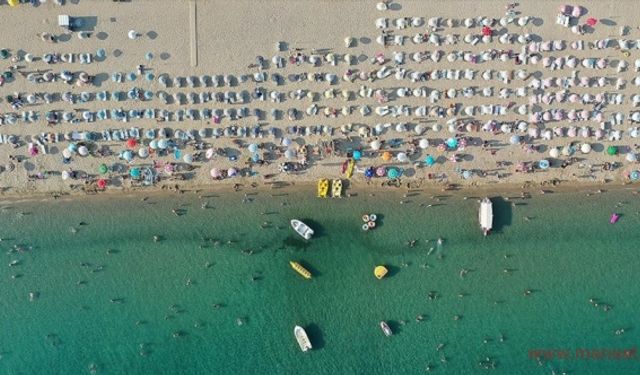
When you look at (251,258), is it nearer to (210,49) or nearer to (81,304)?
(81,304)

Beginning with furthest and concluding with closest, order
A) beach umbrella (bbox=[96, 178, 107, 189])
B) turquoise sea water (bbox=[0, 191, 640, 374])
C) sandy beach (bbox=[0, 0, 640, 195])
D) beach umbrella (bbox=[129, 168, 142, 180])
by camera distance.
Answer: turquoise sea water (bbox=[0, 191, 640, 374]) < beach umbrella (bbox=[96, 178, 107, 189]) < beach umbrella (bbox=[129, 168, 142, 180]) < sandy beach (bbox=[0, 0, 640, 195])

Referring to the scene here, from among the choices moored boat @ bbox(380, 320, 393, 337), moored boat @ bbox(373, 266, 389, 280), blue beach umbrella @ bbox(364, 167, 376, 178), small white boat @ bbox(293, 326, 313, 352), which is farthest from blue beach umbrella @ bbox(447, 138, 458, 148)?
small white boat @ bbox(293, 326, 313, 352)

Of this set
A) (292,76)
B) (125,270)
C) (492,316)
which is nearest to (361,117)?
(292,76)

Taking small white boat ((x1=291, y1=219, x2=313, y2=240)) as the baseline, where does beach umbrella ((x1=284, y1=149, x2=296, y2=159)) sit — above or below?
above

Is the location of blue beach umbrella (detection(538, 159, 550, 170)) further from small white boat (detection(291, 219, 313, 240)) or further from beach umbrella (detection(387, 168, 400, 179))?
small white boat (detection(291, 219, 313, 240))

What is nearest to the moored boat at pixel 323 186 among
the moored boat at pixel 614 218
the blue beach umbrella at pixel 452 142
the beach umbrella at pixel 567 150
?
the blue beach umbrella at pixel 452 142

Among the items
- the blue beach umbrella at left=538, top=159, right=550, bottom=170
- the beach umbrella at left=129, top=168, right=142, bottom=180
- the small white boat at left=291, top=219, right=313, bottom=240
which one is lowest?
the small white boat at left=291, top=219, right=313, bottom=240
